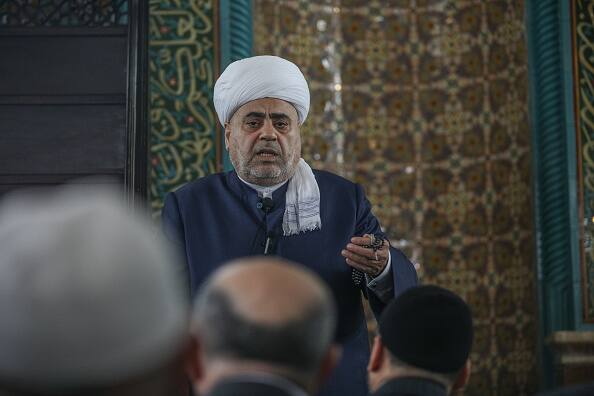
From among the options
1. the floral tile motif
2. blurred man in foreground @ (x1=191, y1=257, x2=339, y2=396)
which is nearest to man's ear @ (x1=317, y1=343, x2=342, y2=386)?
blurred man in foreground @ (x1=191, y1=257, x2=339, y2=396)

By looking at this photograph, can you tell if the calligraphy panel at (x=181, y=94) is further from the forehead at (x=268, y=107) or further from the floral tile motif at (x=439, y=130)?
the forehead at (x=268, y=107)

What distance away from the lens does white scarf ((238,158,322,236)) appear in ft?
11.0

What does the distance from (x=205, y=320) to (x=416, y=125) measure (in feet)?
15.1

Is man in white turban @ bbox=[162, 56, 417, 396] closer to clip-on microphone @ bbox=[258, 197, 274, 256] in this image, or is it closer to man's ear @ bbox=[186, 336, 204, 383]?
clip-on microphone @ bbox=[258, 197, 274, 256]

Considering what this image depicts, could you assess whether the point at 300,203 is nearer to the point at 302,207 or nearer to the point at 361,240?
the point at 302,207

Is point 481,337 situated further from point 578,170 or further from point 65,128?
point 65,128

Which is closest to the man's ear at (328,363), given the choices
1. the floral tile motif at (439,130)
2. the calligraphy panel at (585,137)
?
the calligraphy panel at (585,137)

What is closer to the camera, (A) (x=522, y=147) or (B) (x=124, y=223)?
(B) (x=124, y=223)

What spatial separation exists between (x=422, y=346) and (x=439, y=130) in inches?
161

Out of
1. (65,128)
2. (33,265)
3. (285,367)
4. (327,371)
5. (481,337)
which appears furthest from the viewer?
(481,337)

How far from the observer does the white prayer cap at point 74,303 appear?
3.03 feet

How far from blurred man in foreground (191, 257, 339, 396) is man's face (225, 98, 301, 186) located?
229 cm

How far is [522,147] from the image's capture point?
5.43 m

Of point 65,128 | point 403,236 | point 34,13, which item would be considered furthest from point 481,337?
point 34,13
